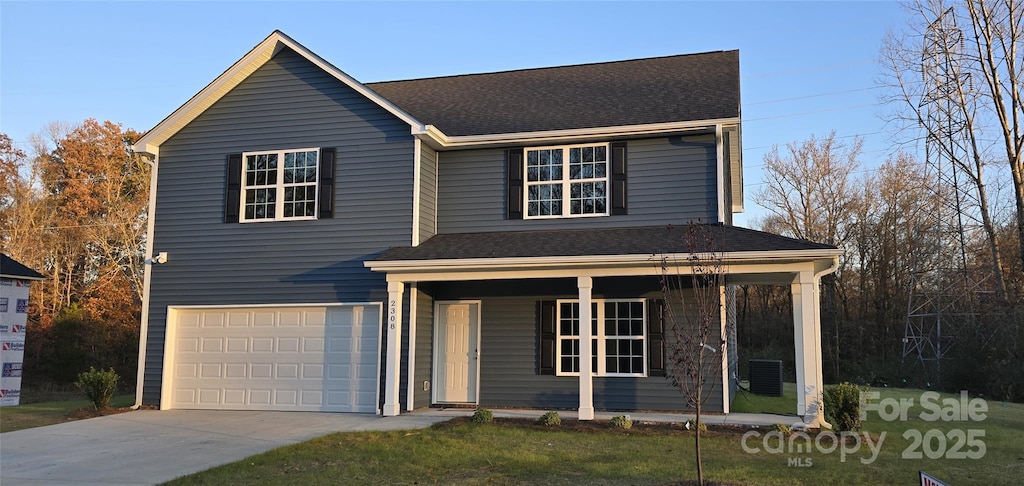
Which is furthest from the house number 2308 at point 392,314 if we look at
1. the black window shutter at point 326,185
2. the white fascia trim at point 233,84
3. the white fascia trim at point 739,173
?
the white fascia trim at point 739,173

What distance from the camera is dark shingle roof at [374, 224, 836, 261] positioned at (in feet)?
36.8

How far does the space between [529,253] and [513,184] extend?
2.22 metres

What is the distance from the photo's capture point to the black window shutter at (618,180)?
43.2 ft

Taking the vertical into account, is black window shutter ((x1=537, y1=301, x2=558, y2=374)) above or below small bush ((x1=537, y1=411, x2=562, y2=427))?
above

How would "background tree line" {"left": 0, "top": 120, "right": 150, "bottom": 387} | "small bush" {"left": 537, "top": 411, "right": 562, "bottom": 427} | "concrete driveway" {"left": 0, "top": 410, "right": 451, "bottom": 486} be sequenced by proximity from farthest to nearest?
"background tree line" {"left": 0, "top": 120, "right": 150, "bottom": 387} → "small bush" {"left": 537, "top": 411, "right": 562, "bottom": 427} → "concrete driveway" {"left": 0, "top": 410, "right": 451, "bottom": 486}

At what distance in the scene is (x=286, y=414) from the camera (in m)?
12.9

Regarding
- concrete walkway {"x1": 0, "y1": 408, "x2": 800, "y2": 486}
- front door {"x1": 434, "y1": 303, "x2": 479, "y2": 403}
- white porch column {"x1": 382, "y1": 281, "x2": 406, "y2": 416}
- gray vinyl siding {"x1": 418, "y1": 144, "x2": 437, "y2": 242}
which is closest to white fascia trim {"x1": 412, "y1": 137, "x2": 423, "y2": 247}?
gray vinyl siding {"x1": 418, "y1": 144, "x2": 437, "y2": 242}

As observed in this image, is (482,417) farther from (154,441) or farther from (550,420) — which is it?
(154,441)

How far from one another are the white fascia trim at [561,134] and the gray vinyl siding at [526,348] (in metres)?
2.55

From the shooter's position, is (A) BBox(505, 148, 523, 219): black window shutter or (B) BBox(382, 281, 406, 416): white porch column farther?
(A) BBox(505, 148, 523, 219): black window shutter

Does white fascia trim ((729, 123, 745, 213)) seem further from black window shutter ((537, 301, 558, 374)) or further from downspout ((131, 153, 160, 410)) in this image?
downspout ((131, 153, 160, 410))

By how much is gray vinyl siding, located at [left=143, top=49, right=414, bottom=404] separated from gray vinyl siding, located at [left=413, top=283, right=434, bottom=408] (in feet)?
2.82

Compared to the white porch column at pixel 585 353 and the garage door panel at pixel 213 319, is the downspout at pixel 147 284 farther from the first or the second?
the white porch column at pixel 585 353

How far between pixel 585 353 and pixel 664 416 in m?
1.76
